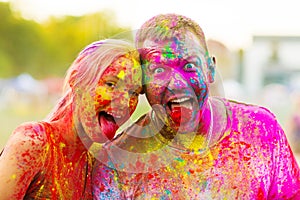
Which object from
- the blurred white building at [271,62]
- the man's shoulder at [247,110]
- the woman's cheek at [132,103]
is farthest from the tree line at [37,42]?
the woman's cheek at [132,103]

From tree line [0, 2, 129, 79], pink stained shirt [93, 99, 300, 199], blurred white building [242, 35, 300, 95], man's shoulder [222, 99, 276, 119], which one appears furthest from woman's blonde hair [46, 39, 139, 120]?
blurred white building [242, 35, 300, 95]

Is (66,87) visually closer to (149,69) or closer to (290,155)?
(149,69)

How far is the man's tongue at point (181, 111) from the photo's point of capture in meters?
0.93

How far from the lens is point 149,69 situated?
938mm

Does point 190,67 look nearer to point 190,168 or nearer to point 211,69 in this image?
point 211,69

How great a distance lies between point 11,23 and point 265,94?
306cm

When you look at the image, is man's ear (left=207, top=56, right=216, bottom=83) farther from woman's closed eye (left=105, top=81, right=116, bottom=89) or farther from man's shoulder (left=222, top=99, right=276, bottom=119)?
woman's closed eye (left=105, top=81, right=116, bottom=89)

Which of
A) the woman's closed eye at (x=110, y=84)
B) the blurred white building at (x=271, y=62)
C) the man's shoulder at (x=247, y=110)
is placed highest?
the woman's closed eye at (x=110, y=84)

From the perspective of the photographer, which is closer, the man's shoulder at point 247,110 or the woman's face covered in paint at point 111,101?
the woman's face covered in paint at point 111,101

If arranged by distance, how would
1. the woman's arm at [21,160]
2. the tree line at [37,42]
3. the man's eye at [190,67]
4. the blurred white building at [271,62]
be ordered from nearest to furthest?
the woman's arm at [21,160], the man's eye at [190,67], the tree line at [37,42], the blurred white building at [271,62]

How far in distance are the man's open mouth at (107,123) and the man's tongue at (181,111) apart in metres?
0.10

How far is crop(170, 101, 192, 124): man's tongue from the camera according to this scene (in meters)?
0.93

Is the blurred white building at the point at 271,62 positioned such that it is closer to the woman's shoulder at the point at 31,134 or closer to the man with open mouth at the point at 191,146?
the man with open mouth at the point at 191,146

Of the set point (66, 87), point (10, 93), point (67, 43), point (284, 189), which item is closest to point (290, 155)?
point (284, 189)
